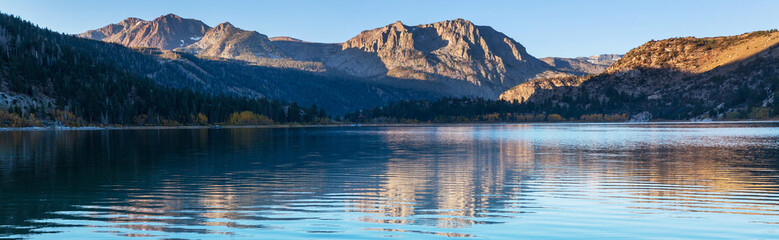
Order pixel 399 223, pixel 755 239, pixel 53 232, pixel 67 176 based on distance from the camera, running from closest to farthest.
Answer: pixel 755 239
pixel 53 232
pixel 399 223
pixel 67 176

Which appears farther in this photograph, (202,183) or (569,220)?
(202,183)

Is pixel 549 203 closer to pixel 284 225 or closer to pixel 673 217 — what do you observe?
pixel 673 217

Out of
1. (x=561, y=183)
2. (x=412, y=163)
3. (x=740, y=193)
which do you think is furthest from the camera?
(x=412, y=163)

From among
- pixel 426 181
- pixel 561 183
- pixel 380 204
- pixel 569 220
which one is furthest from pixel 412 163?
pixel 569 220

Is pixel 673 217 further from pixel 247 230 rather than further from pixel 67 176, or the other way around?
pixel 67 176

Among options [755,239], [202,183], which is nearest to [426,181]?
[202,183]

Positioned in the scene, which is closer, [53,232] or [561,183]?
[53,232]

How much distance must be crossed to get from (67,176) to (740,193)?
4640 cm

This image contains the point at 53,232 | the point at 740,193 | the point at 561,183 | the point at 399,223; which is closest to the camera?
the point at 53,232

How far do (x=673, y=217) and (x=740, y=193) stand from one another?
11.4 metres

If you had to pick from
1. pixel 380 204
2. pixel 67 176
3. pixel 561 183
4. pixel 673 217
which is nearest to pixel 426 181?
pixel 561 183

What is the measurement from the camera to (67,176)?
1770 inches

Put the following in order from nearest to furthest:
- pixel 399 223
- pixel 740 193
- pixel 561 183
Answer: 1. pixel 399 223
2. pixel 740 193
3. pixel 561 183

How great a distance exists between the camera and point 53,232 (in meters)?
22.4
